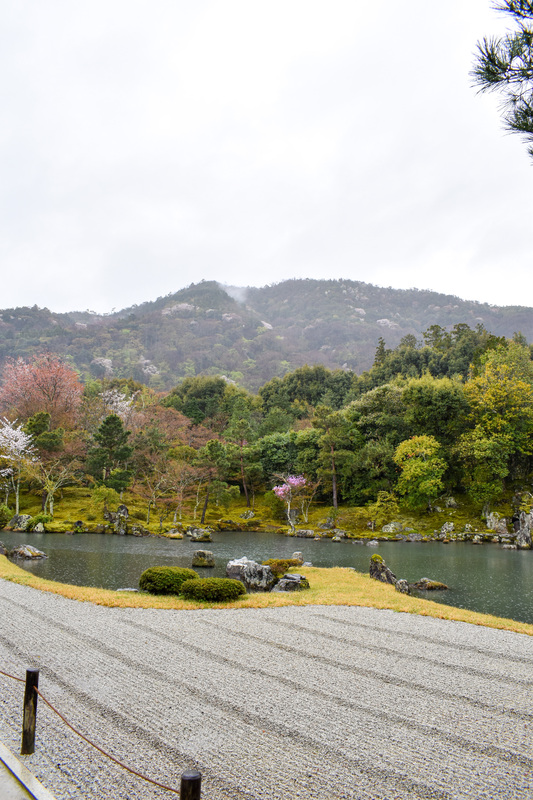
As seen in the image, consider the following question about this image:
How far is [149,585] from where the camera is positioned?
1274 cm

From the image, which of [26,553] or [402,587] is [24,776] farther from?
[26,553]

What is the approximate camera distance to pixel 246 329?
4828 inches

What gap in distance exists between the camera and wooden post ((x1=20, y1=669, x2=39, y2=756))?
13.6 feet

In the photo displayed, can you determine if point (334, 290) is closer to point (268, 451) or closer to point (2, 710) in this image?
point (268, 451)

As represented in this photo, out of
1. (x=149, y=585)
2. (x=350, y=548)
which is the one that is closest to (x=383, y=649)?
(x=149, y=585)

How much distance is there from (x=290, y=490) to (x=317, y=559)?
14702 millimetres

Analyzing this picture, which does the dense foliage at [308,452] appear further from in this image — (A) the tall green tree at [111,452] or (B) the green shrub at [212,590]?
(B) the green shrub at [212,590]

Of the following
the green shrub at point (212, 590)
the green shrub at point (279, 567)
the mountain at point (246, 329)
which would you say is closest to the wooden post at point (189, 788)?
the green shrub at point (212, 590)

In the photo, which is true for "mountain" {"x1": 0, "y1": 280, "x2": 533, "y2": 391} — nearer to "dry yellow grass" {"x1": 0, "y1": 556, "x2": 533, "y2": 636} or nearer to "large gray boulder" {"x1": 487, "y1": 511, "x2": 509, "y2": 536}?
"large gray boulder" {"x1": 487, "y1": 511, "x2": 509, "y2": 536}

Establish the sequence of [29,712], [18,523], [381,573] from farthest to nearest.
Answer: [18,523]
[381,573]
[29,712]

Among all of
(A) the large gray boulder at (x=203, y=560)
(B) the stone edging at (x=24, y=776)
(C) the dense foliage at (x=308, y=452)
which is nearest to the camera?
(B) the stone edging at (x=24, y=776)

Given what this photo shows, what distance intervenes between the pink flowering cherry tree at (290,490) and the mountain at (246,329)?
167 ft

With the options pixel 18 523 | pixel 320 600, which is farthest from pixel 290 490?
pixel 320 600

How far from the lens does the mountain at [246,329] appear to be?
9500 cm
